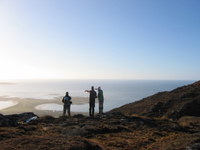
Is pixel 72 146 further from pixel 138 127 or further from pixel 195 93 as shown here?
pixel 195 93

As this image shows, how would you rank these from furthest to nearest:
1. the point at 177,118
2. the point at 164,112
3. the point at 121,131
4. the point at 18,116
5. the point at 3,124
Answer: the point at 164,112 < the point at 177,118 < the point at 18,116 < the point at 3,124 < the point at 121,131

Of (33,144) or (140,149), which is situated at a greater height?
(33,144)

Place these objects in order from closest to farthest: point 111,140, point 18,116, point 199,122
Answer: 1. point 111,140
2. point 199,122
3. point 18,116

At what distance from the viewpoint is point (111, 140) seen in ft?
31.9

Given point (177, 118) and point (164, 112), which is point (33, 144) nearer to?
point (177, 118)

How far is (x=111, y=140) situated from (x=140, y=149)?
5.79 feet

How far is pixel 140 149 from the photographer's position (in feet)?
27.4

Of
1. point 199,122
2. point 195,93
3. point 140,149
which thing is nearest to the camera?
point 140,149

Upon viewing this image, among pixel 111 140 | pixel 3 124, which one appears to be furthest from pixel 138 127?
pixel 3 124

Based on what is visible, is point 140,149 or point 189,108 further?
point 189,108

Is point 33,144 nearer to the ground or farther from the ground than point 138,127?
farther from the ground

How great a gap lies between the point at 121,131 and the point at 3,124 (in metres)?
7.43

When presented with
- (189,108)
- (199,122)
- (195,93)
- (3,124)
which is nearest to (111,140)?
(3,124)

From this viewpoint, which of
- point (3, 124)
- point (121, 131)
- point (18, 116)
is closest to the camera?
point (121, 131)
